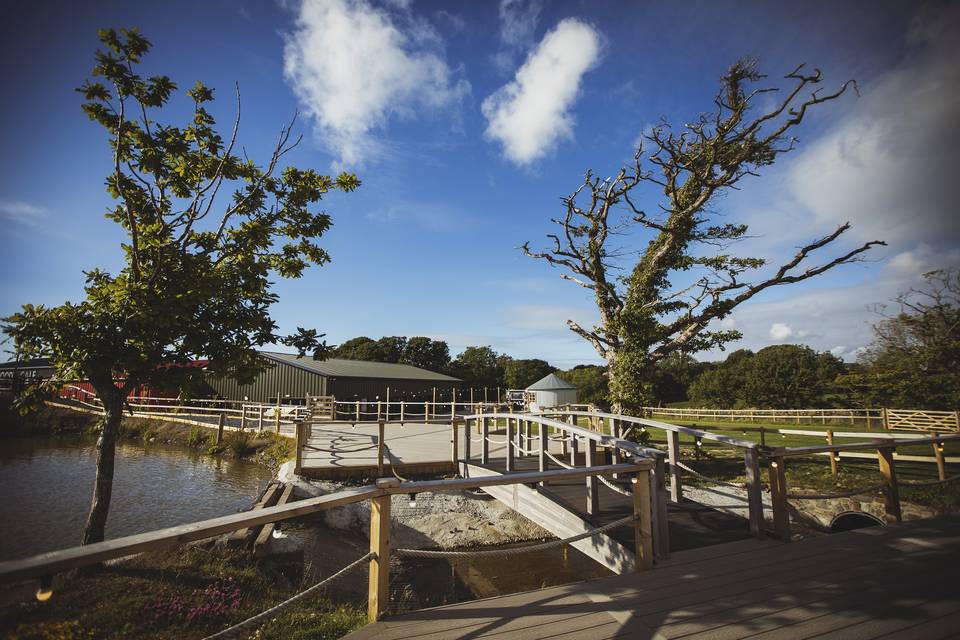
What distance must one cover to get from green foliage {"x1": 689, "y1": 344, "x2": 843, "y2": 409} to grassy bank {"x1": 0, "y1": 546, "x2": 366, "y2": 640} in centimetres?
4851

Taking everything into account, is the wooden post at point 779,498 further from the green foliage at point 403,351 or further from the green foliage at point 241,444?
the green foliage at point 403,351

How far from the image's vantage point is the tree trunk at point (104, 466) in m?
5.73

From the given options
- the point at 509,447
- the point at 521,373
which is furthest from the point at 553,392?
the point at 521,373

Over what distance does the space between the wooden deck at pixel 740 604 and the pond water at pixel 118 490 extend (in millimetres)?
9842

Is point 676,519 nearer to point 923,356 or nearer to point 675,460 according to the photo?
point 675,460

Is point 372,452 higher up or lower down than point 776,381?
lower down

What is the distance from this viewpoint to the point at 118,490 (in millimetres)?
12406

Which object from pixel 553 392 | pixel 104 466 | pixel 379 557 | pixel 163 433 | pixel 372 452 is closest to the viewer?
pixel 379 557

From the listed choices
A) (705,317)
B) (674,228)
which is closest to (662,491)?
(705,317)

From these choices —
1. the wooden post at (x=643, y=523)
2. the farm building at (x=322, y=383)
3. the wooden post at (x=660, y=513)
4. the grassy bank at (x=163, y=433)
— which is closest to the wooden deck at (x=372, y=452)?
the grassy bank at (x=163, y=433)

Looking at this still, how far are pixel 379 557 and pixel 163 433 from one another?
84.8 ft

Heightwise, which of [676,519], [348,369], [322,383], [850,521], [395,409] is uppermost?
[348,369]

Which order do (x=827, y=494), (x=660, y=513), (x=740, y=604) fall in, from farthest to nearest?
(x=827, y=494) → (x=660, y=513) → (x=740, y=604)

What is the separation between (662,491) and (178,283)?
6352 mm
